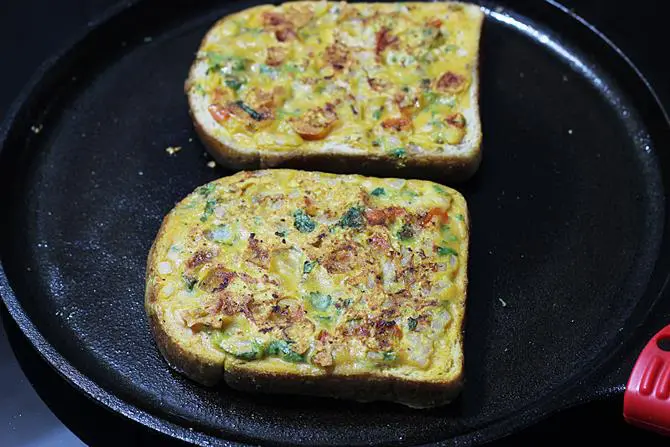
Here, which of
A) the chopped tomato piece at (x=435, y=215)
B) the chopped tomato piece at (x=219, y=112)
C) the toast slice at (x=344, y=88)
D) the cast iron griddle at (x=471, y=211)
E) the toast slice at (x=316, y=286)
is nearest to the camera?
the toast slice at (x=316, y=286)

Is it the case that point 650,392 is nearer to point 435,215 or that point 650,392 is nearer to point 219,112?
point 435,215

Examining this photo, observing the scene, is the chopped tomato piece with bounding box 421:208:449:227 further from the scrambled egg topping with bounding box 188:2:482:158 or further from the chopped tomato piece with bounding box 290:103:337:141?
the chopped tomato piece with bounding box 290:103:337:141

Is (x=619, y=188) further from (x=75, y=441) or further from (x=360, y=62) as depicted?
(x=75, y=441)

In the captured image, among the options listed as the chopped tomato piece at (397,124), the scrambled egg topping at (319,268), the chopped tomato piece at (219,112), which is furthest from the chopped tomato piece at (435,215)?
the chopped tomato piece at (219,112)

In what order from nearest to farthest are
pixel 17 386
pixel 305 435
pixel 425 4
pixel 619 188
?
pixel 305 435 → pixel 17 386 → pixel 619 188 → pixel 425 4

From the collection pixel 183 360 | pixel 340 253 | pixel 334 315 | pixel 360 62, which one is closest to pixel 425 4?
pixel 360 62

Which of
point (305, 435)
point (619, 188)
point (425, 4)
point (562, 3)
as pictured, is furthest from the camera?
point (562, 3)

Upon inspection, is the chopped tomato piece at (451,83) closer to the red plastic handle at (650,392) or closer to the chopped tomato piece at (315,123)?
the chopped tomato piece at (315,123)
